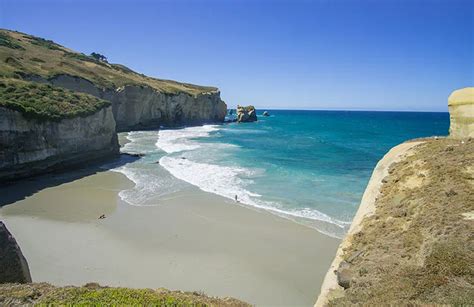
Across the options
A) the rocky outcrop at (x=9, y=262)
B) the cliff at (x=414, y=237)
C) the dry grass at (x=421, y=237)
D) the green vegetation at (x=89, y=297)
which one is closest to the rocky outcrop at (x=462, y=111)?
the cliff at (x=414, y=237)

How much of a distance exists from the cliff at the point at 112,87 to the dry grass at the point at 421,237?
122ft

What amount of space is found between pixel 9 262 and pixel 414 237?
28.7 ft

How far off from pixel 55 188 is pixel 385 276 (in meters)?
22.5

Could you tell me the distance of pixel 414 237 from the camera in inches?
279

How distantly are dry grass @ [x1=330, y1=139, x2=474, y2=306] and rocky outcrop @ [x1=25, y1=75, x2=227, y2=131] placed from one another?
4318cm

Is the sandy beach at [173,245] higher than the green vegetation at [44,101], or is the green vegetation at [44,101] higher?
the green vegetation at [44,101]

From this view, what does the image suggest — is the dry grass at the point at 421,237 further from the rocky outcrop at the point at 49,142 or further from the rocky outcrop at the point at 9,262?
the rocky outcrop at the point at 49,142

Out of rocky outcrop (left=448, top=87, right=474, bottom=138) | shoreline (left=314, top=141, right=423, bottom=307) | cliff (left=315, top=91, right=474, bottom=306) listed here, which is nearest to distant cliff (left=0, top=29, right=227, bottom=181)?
shoreline (left=314, top=141, right=423, bottom=307)

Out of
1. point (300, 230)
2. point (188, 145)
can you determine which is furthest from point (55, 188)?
point (188, 145)

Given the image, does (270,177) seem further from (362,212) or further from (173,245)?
(362,212)

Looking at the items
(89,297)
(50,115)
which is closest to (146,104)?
(50,115)

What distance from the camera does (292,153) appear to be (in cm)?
3891

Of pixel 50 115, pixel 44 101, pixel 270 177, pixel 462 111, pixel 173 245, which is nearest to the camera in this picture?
pixel 462 111

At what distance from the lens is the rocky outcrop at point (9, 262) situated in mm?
6422
